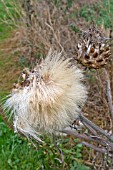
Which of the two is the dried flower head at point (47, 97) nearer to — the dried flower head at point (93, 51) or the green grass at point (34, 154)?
the dried flower head at point (93, 51)

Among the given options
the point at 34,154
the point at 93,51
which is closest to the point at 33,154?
the point at 34,154

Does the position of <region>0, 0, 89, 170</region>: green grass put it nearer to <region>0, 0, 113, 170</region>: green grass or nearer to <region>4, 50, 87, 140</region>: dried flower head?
<region>0, 0, 113, 170</region>: green grass

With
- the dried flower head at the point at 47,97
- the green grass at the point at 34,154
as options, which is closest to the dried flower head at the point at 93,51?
the dried flower head at the point at 47,97

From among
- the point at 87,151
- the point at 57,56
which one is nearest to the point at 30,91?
the point at 57,56

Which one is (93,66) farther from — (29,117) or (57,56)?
(29,117)

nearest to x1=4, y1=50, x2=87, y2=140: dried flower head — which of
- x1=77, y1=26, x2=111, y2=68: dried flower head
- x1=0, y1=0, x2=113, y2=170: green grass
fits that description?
x1=77, y1=26, x2=111, y2=68: dried flower head
